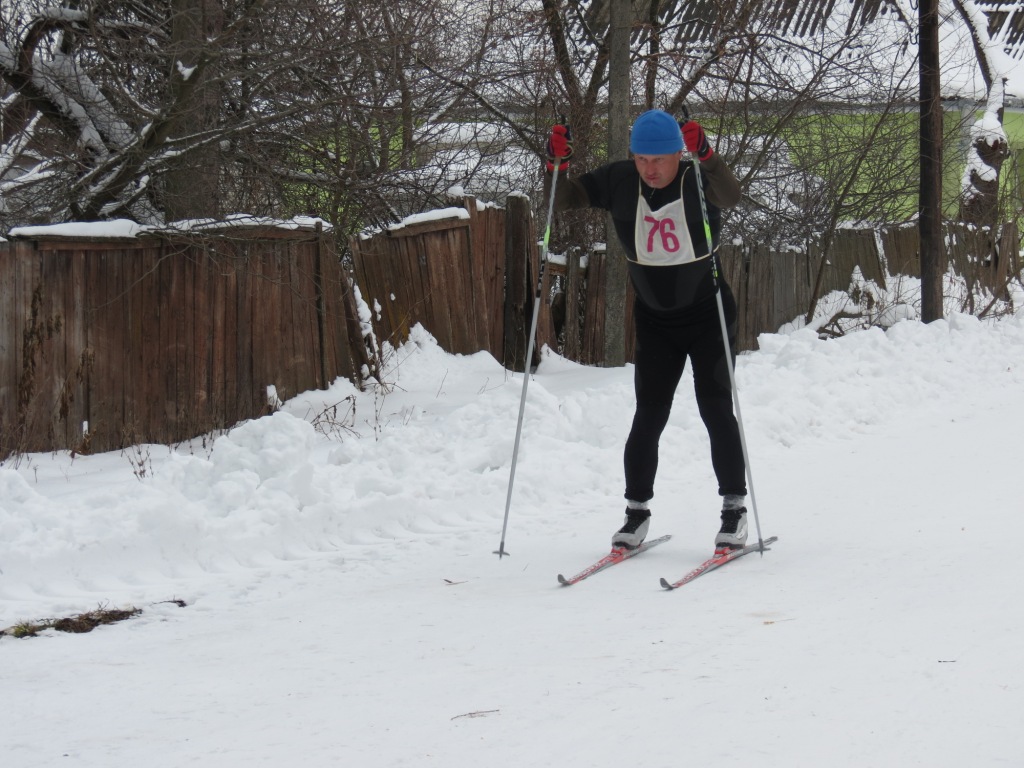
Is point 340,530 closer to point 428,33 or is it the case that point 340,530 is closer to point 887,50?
point 428,33

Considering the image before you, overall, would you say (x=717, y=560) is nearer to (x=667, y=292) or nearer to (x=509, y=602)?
(x=509, y=602)

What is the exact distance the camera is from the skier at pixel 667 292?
5410 mm

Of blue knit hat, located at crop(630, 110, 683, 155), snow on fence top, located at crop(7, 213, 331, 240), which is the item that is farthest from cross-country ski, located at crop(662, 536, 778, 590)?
snow on fence top, located at crop(7, 213, 331, 240)

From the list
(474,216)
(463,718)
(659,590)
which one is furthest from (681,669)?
(474,216)

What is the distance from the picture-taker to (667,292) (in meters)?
5.55

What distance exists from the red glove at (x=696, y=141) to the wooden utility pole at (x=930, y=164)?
423 inches

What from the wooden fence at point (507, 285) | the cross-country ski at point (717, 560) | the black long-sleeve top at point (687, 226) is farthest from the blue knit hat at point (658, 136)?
the wooden fence at point (507, 285)

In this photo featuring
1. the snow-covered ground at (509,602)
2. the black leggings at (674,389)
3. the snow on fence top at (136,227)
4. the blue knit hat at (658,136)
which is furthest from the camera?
the snow on fence top at (136,227)

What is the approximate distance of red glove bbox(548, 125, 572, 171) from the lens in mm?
5949

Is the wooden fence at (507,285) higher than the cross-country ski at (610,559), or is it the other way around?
the wooden fence at (507,285)

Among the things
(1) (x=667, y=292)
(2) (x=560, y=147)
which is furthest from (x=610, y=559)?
(2) (x=560, y=147)

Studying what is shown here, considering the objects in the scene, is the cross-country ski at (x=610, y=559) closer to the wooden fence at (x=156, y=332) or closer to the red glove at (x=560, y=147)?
the red glove at (x=560, y=147)

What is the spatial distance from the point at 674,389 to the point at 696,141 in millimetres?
1174

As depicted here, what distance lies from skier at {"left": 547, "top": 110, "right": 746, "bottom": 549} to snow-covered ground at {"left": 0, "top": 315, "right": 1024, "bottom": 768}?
396 millimetres
